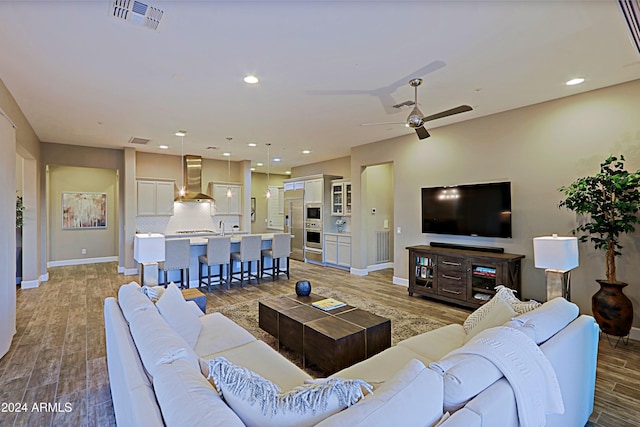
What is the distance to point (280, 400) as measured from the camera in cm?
113

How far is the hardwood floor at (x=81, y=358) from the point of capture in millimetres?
2357

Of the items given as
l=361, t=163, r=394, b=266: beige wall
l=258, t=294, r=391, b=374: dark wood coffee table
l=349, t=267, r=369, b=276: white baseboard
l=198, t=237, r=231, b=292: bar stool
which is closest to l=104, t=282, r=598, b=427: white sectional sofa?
l=258, t=294, r=391, b=374: dark wood coffee table

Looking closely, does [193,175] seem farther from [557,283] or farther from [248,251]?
[557,283]

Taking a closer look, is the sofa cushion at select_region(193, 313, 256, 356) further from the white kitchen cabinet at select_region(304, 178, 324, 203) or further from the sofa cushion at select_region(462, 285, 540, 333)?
the white kitchen cabinet at select_region(304, 178, 324, 203)

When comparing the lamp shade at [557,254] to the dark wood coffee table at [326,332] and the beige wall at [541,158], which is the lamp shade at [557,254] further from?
the dark wood coffee table at [326,332]

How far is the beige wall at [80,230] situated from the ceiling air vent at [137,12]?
305 inches

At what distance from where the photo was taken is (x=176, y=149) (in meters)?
7.54

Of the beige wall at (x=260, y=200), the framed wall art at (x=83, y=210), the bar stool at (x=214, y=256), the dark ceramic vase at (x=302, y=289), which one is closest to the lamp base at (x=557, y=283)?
the dark ceramic vase at (x=302, y=289)

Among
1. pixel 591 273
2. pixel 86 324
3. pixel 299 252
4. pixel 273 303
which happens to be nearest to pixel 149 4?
pixel 273 303

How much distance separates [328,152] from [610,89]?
207 inches

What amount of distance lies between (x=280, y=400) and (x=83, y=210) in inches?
389

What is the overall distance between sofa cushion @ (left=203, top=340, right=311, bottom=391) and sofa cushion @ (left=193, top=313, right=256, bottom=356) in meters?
0.07

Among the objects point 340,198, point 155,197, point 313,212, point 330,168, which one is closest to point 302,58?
point 340,198

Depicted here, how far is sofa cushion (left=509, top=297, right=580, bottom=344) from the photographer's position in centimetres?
176
